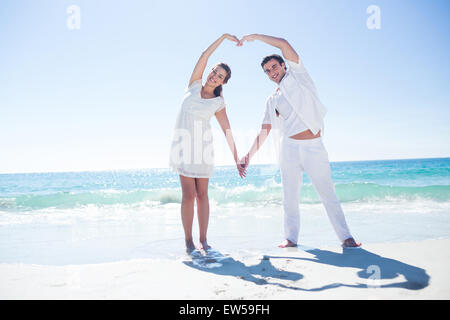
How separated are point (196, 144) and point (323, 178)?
1454mm

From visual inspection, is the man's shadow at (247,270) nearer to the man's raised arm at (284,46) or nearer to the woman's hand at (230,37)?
the man's raised arm at (284,46)

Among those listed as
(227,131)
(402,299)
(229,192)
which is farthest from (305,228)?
(229,192)

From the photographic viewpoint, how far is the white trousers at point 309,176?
327cm

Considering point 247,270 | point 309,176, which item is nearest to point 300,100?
point 309,176

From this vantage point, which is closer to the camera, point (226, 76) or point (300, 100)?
point (300, 100)

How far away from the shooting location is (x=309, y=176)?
10.8 ft

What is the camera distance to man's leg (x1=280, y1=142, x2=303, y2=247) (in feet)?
11.2

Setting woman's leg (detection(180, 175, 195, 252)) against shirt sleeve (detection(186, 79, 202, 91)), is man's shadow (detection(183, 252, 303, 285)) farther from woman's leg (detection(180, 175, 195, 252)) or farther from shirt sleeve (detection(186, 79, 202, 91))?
shirt sleeve (detection(186, 79, 202, 91))

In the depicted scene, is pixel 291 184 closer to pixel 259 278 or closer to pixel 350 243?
pixel 350 243

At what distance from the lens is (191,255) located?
315 cm

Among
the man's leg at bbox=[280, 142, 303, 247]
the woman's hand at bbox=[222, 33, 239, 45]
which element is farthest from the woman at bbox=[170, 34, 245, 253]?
the man's leg at bbox=[280, 142, 303, 247]

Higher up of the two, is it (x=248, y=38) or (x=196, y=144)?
(x=248, y=38)
